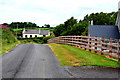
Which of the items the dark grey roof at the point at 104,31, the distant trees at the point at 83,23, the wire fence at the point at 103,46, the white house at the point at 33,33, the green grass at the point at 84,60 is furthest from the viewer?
the white house at the point at 33,33

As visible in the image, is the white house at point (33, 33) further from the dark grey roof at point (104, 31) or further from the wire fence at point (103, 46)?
the wire fence at point (103, 46)

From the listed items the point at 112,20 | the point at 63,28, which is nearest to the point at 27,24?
the point at 63,28

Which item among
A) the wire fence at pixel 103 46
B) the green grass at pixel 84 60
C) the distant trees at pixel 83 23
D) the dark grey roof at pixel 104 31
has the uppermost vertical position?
the distant trees at pixel 83 23

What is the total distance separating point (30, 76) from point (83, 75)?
6.68ft

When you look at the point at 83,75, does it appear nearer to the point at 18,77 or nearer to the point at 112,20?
the point at 18,77

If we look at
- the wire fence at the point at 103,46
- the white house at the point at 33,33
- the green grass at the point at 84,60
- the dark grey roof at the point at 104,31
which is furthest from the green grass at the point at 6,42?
the white house at the point at 33,33

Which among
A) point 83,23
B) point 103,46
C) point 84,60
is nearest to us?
point 84,60

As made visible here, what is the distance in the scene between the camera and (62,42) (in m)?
25.2

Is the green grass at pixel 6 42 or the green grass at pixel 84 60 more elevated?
the green grass at pixel 6 42

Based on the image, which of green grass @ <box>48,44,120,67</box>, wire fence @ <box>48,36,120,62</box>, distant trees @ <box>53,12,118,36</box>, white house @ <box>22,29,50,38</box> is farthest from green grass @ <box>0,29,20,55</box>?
white house @ <box>22,29,50,38</box>

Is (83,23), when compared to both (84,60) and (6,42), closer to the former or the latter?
(6,42)

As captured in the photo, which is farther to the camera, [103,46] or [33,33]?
[33,33]

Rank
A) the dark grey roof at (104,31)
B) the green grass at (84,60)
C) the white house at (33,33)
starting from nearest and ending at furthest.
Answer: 1. the green grass at (84,60)
2. the dark grey roof at (104,31)
3. the white house at (33,33)

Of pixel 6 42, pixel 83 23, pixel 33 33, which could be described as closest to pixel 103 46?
pixel 6 42
